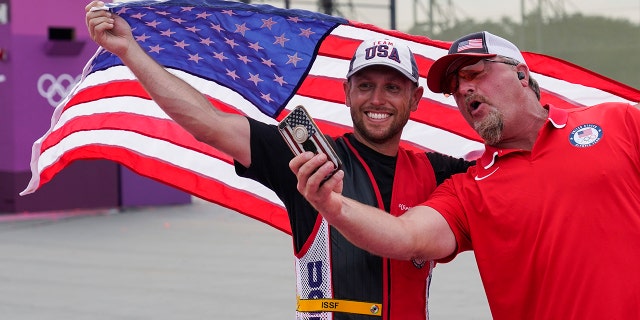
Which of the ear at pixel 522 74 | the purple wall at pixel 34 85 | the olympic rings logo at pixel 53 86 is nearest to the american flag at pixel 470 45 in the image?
A: the ear at pixel 522 74

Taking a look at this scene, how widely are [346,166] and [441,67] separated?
1.71ft

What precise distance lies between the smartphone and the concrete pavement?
20.4 feet

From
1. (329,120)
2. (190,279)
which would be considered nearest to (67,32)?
(190,279)

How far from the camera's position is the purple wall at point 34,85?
17594mm

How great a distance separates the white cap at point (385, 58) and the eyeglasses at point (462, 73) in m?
0.17

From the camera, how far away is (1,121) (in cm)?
1770

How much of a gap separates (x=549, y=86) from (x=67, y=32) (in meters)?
14.1

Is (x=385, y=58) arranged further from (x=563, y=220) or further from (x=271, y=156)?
(x=563, y=220)

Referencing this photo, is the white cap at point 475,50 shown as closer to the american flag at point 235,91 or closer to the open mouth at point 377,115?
the open mouth at point 377,115

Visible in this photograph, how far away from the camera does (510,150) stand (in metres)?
3.80

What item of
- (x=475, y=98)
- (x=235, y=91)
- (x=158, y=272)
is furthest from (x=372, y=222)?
(x=158, y=272)

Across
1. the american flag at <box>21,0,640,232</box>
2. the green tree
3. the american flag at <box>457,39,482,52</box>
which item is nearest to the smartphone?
the american flag at <box>457,39,482,52</box>

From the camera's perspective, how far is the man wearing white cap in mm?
3504

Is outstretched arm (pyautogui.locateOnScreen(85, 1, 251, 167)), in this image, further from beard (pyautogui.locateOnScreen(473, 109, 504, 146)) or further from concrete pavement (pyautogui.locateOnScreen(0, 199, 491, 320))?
concrete pavement (pyautogui.locateOnScreen(0, 199, 491, 320))
